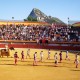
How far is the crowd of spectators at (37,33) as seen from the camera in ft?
141

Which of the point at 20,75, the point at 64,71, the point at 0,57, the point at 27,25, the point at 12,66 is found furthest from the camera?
the point at 27,25

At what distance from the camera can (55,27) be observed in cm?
4747

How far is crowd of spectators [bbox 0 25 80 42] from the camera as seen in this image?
43069 mm

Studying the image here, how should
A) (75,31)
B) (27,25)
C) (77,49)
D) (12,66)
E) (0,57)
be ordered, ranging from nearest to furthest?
(12,66) < (0,57) < (77,49) < (75,31) < (27,25)

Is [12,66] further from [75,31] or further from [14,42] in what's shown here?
[75,31]

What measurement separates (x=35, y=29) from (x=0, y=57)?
2115cm

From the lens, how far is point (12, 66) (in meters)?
20.8

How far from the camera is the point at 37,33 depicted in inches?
1783

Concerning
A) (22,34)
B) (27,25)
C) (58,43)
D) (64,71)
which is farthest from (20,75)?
(27,25)

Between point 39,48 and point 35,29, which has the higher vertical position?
point 35,29

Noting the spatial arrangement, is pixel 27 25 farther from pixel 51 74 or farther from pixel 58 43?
pixel 51 74

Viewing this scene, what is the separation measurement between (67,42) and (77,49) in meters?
3.53

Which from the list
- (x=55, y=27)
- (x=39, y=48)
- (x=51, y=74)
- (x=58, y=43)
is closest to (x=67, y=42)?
(x=58, y=43)

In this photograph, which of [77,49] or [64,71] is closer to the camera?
[64,71]
